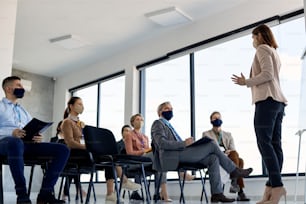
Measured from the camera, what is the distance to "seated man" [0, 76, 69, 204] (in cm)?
283

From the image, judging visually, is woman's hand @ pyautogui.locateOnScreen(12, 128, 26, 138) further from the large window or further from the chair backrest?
the large window

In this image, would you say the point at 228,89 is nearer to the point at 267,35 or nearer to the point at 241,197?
the point at 241,197

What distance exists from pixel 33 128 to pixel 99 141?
Answer: 54 cm

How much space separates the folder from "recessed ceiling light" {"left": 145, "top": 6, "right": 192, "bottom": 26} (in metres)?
3.08

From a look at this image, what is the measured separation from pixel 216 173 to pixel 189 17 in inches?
115

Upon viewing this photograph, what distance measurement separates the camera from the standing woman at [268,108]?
2.53 m

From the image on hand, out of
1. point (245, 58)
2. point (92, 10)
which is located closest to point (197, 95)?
point (245, 58)

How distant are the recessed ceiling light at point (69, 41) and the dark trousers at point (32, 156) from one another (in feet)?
12.5

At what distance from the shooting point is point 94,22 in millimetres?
6156

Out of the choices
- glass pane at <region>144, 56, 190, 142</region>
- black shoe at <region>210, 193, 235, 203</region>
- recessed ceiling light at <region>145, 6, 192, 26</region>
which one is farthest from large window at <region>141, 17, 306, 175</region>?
black shoe at <region>210, 193, 235, 203</region>

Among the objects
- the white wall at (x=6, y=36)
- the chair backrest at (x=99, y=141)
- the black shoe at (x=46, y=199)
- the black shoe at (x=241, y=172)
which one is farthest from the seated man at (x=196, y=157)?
the white wall at (x=6, y=36)

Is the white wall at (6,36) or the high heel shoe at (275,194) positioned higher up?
the white wall at (6,36)

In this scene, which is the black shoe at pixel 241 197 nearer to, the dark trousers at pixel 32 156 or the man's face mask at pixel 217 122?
the man's face mask at pixel 217 122

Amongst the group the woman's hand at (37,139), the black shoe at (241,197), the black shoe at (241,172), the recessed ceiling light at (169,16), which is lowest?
the black shoe at (241,197)
